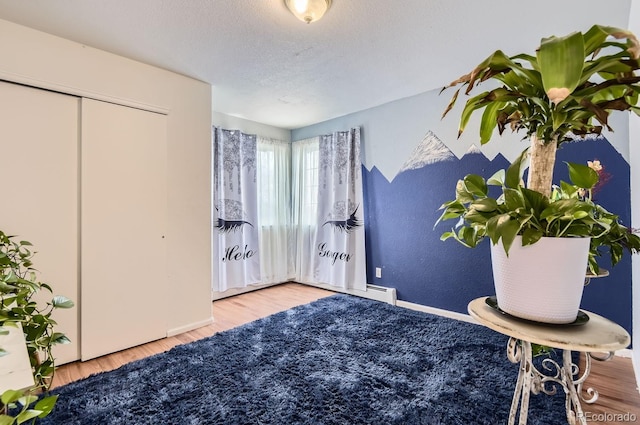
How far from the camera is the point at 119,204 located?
2.32m

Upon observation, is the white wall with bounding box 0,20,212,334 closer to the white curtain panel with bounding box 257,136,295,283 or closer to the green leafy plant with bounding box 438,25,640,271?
the white curtain panel with bounding box 257,136,295,283

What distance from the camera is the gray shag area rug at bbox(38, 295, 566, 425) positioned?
1526 mm

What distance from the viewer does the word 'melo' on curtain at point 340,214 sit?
3.66 metres

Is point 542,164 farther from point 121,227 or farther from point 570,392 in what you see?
point 121,227

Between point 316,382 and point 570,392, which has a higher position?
point 570,392

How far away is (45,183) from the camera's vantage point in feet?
6.64

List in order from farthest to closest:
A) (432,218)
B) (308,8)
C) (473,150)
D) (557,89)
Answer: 1. (432,218)
2. (473,150)
3. (308,8)
4. (557,89)

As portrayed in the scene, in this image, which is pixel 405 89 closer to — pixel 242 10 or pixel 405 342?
pixel 242 10

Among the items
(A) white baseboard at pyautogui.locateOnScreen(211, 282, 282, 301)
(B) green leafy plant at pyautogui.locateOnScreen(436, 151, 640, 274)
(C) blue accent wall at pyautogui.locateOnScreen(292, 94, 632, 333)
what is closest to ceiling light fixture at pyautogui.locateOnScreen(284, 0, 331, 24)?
(B) green leafy plant at pyautogui.locateOnScreen(436, 151, 640, 274)

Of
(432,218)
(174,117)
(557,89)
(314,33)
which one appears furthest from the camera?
(432,218)

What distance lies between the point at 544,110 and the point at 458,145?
90.6 inches

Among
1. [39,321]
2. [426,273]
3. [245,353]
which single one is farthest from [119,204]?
[426,273]

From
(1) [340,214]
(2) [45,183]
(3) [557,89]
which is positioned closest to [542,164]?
(3) [557,89]

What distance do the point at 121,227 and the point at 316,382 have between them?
1.85 metres
